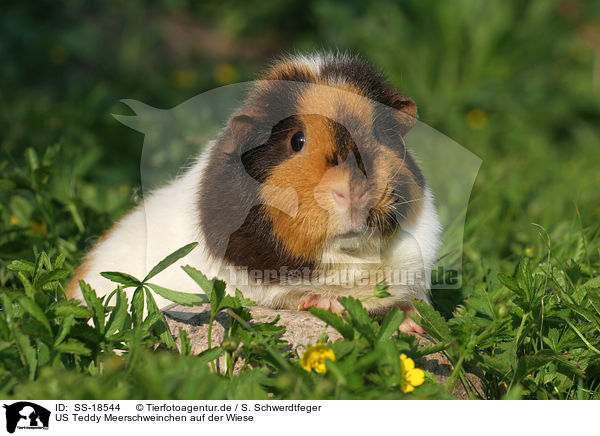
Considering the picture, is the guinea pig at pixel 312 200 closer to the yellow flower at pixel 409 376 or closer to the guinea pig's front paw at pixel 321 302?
the guinea pig's front paw at pixel 321 302

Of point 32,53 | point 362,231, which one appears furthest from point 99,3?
point 362,231

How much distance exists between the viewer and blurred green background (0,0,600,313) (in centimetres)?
530

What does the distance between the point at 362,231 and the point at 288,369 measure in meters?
0.61

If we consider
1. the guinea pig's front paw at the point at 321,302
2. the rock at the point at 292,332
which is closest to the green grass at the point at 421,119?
the rock at the point at 292,332

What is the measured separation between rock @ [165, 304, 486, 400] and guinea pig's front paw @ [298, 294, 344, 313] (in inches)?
1.9

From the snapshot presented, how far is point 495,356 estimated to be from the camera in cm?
256

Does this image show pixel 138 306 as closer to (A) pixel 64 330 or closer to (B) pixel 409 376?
(A) pixel 64 330

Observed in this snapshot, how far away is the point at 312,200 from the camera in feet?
7.54

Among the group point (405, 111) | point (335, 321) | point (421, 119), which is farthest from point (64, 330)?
point (421, 119)

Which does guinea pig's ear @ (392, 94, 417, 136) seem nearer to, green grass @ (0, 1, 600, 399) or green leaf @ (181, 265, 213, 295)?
green grass @ (0, 1, 600, 399)

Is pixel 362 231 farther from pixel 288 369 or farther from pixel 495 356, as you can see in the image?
pixel 495 356
